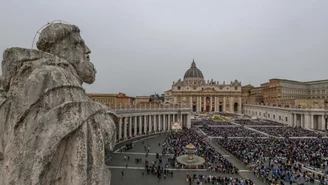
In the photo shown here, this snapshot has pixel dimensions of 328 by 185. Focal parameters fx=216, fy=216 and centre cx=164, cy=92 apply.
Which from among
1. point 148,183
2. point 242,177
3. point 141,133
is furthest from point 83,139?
point 141,133

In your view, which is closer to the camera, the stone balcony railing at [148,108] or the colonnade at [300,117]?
the stone balcony railing at [148,108]

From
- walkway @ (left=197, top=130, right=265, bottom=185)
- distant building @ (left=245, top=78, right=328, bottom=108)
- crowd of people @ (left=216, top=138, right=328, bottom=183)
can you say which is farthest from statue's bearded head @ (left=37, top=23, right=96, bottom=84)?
distant building @ (left=245, top=78, right=328, bottom=108)

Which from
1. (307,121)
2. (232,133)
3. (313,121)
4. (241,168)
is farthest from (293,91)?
(241,168)

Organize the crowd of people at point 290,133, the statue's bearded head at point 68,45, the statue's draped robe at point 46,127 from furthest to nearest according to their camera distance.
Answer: the crowd of people at point 290,133
the statue's bearded head at point 68,45
the statue's draped robe at point 46,127

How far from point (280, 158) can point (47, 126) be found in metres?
30.7

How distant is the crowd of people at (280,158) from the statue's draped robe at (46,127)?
68.3 feet

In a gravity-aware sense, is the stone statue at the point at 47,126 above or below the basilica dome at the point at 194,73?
below

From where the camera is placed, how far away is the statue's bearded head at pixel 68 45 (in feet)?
19.1

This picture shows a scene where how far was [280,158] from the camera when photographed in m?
28.3

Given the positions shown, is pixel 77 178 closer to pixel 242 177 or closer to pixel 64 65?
pixel 64 65

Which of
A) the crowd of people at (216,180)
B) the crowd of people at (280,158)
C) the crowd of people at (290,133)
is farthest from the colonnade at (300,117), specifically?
the crowd of people at (216,180)

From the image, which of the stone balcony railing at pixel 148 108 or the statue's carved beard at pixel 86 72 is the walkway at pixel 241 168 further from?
the statue's carved beard at pixel 86 72

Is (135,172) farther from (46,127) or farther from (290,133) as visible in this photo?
(290,133)

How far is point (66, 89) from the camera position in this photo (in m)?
4.97
